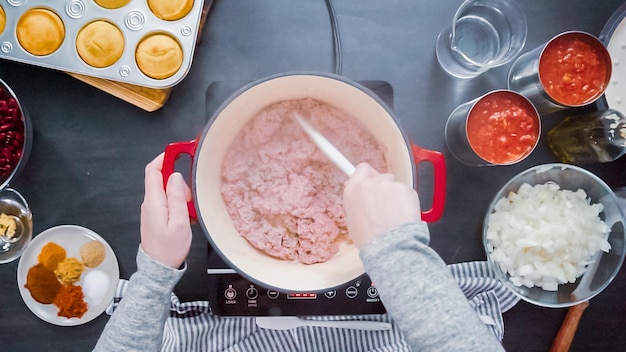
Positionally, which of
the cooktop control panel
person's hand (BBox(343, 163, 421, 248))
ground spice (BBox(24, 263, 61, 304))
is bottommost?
ground spice (BBox(24, 263, 61, 304))

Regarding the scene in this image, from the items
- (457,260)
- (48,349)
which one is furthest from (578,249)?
(48,349)

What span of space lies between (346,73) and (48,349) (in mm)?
796

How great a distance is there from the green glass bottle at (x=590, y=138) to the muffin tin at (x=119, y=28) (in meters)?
0.71

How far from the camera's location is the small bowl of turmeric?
104 cm

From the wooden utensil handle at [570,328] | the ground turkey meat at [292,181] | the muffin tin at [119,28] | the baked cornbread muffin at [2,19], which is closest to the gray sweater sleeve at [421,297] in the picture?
the ground turkey meat at [292,181]

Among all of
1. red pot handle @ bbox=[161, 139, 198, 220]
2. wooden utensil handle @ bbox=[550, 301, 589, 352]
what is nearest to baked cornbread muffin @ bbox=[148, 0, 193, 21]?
red pot handle @ bbox=[161, 139, 198, 220]

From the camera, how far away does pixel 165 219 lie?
79 centimetres

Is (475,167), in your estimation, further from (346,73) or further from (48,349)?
(48,349)

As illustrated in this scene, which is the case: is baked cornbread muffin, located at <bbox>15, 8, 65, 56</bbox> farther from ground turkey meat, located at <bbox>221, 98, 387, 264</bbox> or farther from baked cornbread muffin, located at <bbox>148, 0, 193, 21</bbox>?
ground turkey meat, located at <bbox>221, 98, 387, 264</bbox>

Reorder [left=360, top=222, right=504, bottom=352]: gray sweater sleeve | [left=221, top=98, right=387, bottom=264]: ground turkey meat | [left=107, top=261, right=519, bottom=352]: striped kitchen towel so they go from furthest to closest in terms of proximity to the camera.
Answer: [left=107, top=261, right=519, bottom=352]: striped kitchen towel < [left=221, top=98, right=387, bottom=264]: ground turkey meat < [left=360, top=222, right=504, bottom=352]: gray sweater sleeve

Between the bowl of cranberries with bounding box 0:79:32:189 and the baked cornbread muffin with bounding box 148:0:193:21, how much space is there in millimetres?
311

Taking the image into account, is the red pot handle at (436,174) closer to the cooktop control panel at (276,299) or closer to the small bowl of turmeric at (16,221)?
the cooktop control panel at (276,299)

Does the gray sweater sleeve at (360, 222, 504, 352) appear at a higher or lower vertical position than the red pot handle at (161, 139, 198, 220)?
lower

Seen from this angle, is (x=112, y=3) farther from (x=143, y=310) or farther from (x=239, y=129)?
(x=143, y=310)
